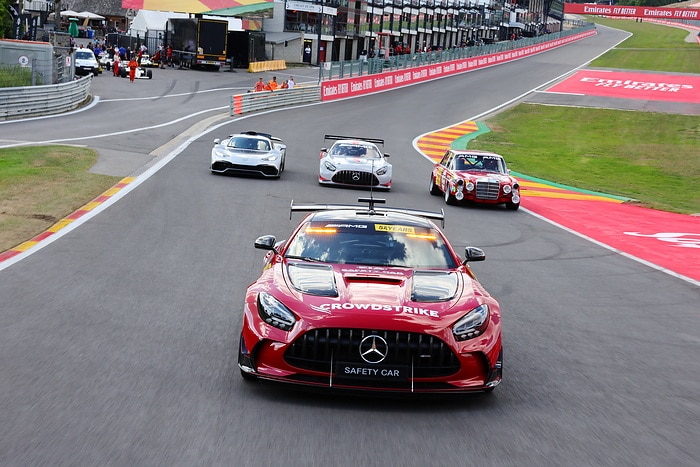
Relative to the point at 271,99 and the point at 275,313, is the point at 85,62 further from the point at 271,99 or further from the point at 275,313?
the point at 275,313

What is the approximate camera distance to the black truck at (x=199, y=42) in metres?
65.9

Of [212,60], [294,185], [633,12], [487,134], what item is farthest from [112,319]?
[633,12]

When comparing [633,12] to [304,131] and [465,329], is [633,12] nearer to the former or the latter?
[304,131]

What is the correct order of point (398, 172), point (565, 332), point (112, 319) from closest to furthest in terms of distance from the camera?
point (112, 319), point (565, 332), point (398, 172)

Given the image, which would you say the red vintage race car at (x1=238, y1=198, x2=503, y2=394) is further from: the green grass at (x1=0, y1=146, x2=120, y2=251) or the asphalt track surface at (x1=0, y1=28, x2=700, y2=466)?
the green grass at (x1=0, y1=146, x2=120, y2=251)

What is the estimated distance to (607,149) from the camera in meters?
42.5

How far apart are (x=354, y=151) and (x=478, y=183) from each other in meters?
4.19

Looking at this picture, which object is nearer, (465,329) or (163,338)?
(465,329)

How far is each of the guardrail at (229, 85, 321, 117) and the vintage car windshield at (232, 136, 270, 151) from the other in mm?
18196

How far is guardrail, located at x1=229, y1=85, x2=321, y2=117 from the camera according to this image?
4382 cm

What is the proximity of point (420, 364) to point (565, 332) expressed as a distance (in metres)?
3.35

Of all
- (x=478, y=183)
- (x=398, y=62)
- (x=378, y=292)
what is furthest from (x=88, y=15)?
(x=378, y=292)

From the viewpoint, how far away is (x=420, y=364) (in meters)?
6.49

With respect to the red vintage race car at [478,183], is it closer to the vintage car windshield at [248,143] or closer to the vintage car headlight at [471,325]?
the vintage car windshield at [248,143]
